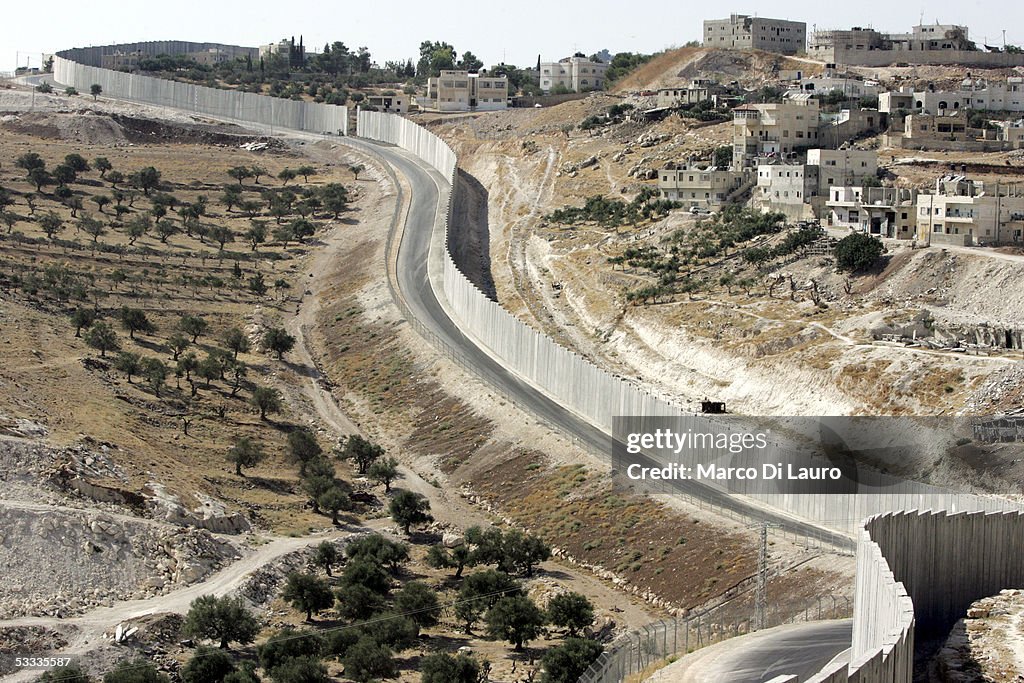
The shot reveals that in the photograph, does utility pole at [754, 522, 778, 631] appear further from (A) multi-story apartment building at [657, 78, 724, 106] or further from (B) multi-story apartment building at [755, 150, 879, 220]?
(A) multi-story apartment building at [657, 78, 724, 106]

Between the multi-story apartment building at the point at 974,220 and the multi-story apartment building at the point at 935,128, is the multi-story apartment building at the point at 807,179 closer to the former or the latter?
the multi-story apartment building at the point at 935,128

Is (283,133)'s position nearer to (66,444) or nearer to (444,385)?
(444,385)

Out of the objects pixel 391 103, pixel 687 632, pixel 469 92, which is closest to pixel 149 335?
pixel 687 632

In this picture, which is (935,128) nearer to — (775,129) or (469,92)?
(775,129)

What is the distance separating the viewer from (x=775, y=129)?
124 metres

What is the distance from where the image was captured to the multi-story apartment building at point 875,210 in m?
97.0

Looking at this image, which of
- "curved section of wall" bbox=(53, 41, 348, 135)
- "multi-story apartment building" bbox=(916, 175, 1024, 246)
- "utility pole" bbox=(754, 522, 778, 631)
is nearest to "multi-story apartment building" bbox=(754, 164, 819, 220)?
"multi-story apartment building" bbox=(916, 175, 1024, 246)

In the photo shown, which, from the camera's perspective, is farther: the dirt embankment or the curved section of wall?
the curved section of wall

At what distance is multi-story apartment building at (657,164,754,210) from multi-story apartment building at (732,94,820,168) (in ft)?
18.9

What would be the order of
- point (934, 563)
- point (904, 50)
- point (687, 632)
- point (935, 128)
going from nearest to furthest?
point (934, 563)
point (687, 632)
point (935, 128)
point (904, 50)

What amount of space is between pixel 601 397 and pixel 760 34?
359 feet

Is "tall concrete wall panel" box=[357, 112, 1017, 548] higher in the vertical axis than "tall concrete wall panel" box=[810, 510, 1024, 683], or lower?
lower

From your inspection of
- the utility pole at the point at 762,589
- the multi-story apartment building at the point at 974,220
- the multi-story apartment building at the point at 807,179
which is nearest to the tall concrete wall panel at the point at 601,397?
the utility pole at the point at 762,589

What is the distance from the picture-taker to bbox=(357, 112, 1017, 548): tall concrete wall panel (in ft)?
177
